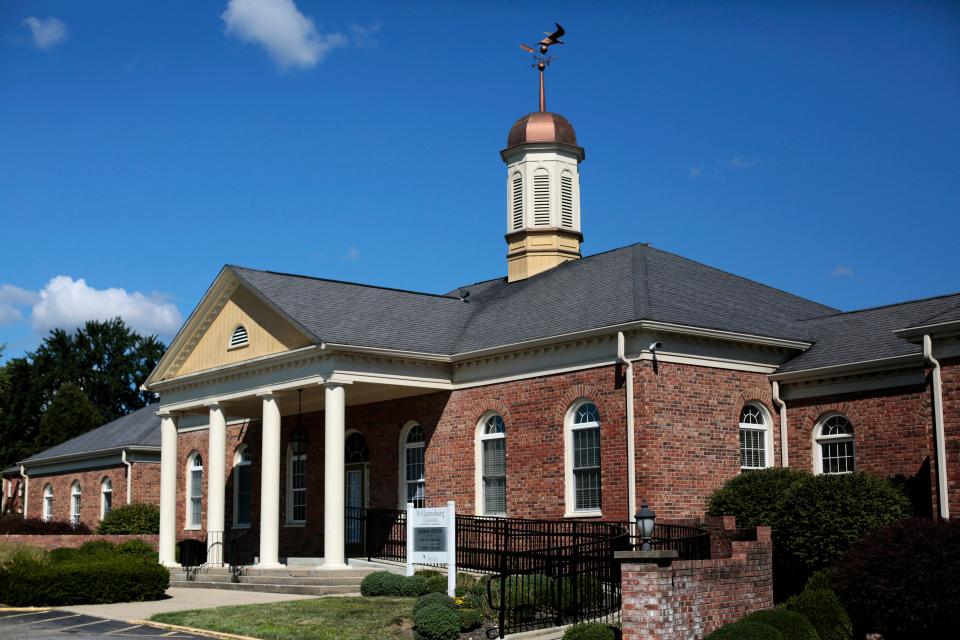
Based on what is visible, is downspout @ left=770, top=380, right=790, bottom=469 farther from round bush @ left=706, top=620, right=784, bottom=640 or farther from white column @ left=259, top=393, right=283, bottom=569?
white column @ left=259, top=393, right=283, bottom=569

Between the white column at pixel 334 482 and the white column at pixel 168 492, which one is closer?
the white column at pixel 334 482

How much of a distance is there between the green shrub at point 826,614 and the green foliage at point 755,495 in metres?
3.50

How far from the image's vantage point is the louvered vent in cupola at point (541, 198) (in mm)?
33500

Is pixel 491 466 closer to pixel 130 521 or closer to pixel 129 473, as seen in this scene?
pixel 130 521

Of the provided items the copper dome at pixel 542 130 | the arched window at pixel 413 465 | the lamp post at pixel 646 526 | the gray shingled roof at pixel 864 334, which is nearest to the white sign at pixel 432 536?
the lamp post at pixel 646 526

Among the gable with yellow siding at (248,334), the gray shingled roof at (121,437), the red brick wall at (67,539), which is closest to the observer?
the gable with yellow siding at (248,334)

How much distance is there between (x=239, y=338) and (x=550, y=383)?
8.73 metres

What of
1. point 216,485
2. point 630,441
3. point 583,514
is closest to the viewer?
point 630,441

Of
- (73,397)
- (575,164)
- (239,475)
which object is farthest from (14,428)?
(575,164)

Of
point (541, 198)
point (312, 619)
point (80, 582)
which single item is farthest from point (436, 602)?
point (541, 198)

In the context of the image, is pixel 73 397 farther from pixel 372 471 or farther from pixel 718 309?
pixel 718 309

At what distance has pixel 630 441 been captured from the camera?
2370 cm

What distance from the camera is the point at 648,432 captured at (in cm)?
2361

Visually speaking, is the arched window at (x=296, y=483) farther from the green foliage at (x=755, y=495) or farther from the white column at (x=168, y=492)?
the green foliage at (x=755, y=495)
